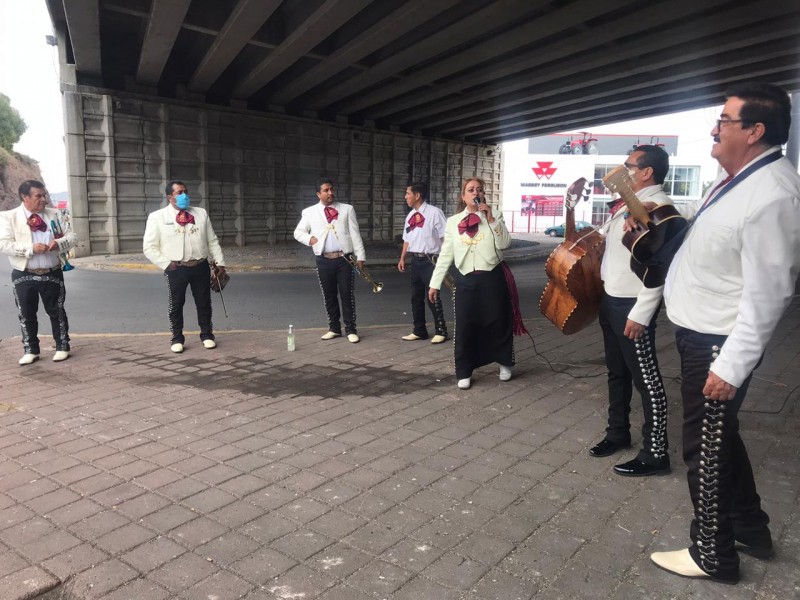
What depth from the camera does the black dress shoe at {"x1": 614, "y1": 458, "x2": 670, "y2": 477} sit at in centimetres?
367

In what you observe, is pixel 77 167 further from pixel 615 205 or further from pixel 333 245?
pixel 615 205

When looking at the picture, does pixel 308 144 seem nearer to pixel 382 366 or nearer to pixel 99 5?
pixel 99 5

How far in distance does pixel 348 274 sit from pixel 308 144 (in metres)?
16.3

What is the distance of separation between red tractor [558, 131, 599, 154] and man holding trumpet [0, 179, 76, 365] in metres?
51.2

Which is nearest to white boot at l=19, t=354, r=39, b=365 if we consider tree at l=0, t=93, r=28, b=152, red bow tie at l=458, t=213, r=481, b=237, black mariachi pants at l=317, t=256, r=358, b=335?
black mariachi pants at l=317, t=256, r=358, b=335

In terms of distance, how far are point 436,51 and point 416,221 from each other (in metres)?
9.12

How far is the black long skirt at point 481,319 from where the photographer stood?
5.50 m

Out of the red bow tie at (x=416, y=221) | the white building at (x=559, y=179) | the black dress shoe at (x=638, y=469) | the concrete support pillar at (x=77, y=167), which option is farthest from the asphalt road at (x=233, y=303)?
the white building at (x=559, y=179)

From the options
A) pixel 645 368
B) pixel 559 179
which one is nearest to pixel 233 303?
pixel 645 368

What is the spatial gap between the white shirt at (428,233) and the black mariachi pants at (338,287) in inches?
34.6

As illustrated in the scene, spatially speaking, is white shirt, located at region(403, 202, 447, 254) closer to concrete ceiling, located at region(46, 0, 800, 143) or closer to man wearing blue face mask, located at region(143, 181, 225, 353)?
man wearing blue face mask, located at region(143, 181, 225, 353)

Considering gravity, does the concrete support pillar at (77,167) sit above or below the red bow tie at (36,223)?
above

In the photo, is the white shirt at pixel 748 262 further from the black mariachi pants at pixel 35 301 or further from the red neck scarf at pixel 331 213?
the black mariachi pants at pixel 35 301

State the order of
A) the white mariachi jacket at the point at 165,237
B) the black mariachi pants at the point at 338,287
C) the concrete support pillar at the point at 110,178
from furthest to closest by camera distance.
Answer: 1. the concrete support pillar at the point at 110,178
2. the black mariachi pants at the point at 338,287
3. the white mariachi jacket at the point at 165,237
